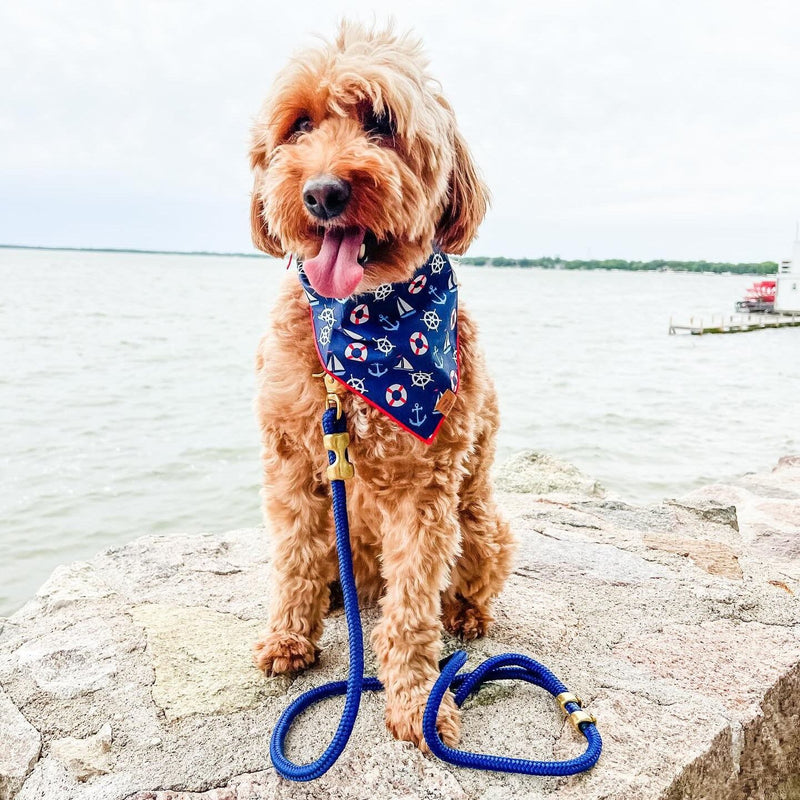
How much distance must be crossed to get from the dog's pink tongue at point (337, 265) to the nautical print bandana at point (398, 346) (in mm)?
208

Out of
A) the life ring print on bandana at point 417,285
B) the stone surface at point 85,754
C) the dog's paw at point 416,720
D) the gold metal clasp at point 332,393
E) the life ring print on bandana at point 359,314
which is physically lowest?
the stone surface at point 85,754

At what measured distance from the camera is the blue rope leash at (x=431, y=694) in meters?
2.20

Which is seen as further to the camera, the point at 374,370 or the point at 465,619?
the point at 465,619

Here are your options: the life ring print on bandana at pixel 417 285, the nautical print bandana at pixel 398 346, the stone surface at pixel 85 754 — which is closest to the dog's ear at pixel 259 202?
the nautical print bandana at pixel 398 346

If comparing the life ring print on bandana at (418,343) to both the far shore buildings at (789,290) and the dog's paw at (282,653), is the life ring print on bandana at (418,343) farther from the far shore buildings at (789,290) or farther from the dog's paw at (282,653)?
the far shore buildings at (789,290)

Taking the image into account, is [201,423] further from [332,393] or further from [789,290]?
[789,290]

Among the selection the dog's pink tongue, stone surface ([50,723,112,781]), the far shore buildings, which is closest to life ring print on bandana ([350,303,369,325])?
the dog's pink tongue

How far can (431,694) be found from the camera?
2.36 m

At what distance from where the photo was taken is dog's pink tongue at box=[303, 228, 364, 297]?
2.18 m

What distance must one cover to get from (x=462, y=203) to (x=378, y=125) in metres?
0.42

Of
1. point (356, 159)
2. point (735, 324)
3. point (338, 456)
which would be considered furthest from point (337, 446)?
point (735, 324)

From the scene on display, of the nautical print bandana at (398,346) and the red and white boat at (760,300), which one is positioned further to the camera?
the red and white boat at (760,300)

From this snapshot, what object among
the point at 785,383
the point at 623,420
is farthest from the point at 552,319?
the point at 623,420

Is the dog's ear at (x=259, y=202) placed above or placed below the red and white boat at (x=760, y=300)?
above
